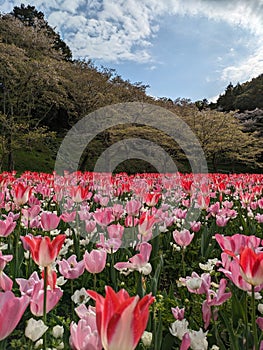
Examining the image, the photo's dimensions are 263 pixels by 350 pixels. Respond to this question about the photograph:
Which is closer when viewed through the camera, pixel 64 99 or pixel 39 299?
pixel 39 299

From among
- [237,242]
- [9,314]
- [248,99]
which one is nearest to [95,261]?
[237,242]

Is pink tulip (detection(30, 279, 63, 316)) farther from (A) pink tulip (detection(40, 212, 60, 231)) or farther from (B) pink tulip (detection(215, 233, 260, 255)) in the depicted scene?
(A) pink tulip (detection(40, 212, 60, 231))

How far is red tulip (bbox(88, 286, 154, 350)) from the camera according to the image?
1.78 ft

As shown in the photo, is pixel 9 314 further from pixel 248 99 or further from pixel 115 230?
pixel 248 99

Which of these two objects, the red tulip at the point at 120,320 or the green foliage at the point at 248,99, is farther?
the green foliage at the point at 248,99

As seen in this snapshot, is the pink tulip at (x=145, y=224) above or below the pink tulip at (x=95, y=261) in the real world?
above

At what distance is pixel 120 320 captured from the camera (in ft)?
1.78

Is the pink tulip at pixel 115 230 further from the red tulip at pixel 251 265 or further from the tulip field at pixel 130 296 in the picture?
the red tulip at pixel 251 265

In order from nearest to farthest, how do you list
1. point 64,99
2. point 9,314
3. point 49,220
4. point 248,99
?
point 9,314 < point 49,220 < point 64,99 < point 248,99

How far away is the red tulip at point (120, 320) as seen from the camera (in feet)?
1.78

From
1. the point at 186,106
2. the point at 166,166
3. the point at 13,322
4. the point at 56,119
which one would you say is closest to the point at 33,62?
the point at 166,166

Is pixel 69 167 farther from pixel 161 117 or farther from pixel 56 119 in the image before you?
pixel 56 119

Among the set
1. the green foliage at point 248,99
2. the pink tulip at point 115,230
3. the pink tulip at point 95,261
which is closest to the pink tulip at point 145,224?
the pink tulip at point 115,230

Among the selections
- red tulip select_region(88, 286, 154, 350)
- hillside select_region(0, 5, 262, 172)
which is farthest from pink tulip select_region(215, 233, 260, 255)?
hillside select_region(0, 5, 262, 172)
